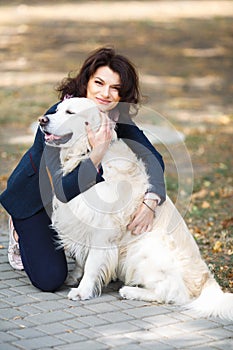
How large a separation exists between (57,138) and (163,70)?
454 inches

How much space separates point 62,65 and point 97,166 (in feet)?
37.8

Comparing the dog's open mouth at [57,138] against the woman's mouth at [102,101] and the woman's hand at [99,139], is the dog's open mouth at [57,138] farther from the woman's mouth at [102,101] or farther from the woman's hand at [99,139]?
the woman's mouth at [102,101]

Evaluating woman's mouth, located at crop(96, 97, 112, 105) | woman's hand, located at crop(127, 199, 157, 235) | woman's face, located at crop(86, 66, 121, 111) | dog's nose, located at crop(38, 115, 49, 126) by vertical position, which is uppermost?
woman's face, located at crop(86, 66, 121, 111)

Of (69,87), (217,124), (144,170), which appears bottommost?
(217,124)

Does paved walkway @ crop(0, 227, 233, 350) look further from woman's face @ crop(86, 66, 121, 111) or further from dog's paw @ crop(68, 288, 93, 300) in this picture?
woman's face @ crop(86, 66, 121, 111)

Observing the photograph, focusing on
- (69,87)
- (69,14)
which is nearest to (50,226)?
(69,87)

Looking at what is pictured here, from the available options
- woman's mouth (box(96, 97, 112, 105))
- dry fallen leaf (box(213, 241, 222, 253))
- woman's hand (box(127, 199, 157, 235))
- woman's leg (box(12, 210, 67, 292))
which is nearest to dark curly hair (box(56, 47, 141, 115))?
woman's mouth (box(96, 97, 112, 105))

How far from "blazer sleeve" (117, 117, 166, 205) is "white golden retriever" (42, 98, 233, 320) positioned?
7 centimetres

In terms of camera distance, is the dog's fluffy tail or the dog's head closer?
the dog's fluffy tail

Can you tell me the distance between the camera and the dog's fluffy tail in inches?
195

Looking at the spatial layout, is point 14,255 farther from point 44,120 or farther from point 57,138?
point 44,120

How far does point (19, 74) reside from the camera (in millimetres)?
15555

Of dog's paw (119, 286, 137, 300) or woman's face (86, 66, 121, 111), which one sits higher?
woman's face (86, 66, 121, 111)

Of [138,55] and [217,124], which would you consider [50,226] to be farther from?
[138,55]
